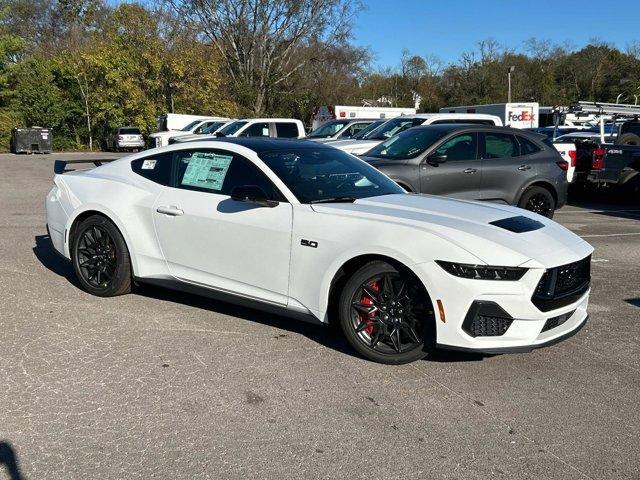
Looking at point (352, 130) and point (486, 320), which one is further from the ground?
point (352, 130)

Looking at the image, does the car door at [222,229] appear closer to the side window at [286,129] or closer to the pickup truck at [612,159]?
the pickup truck at [612,159]

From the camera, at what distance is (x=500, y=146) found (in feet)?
33.1

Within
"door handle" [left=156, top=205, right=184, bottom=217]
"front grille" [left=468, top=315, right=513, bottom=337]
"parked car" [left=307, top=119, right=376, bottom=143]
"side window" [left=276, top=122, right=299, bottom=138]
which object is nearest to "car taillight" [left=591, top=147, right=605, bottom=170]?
"parked car" [left=307, top=119, right=376, bottom=143]

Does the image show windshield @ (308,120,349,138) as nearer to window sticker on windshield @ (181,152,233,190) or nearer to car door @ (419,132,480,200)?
car door @ (419,132,480,200)

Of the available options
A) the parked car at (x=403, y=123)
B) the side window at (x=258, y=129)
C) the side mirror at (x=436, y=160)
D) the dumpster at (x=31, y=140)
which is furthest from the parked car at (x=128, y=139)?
the side mirror at (x=436, y=160)

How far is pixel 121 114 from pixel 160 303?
37.1 meters

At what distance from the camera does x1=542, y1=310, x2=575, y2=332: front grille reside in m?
4.13

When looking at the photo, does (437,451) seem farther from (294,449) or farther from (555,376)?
(555,376)

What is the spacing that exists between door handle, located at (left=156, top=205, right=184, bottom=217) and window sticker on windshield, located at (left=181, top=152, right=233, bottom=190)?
0.25m

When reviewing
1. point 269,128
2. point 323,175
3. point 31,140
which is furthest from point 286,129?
point 31,140

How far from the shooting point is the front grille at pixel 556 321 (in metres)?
4.13

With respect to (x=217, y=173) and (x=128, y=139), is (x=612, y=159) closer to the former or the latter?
(x=217, y=173)

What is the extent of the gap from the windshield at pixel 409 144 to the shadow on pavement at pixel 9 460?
7.37 meters

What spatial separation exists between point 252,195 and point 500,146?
6.41 meters
